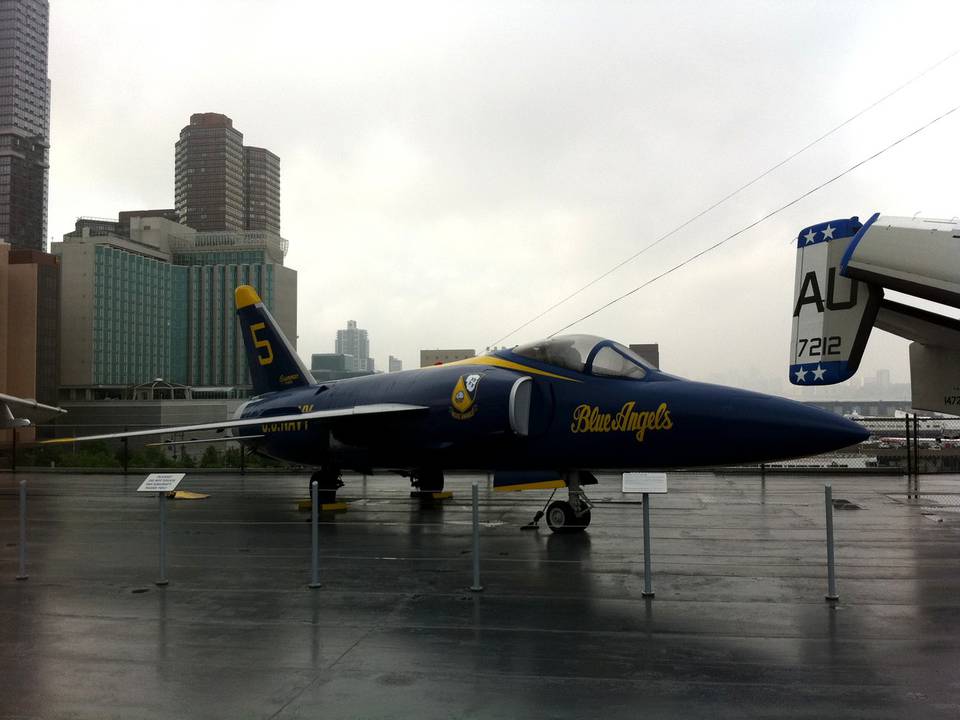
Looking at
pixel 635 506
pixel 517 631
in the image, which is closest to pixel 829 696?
pixel 517 631

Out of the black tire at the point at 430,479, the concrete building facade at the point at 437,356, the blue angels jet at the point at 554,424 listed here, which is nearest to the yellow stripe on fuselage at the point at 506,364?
the blue angels jet at the point at 554,424

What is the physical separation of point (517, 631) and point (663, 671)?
55.8 inches

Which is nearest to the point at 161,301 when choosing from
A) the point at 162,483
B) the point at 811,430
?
the point at 162,483

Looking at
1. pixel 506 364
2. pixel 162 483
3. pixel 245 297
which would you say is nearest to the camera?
pixel 162 483

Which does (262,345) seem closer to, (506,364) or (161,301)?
(506,364)

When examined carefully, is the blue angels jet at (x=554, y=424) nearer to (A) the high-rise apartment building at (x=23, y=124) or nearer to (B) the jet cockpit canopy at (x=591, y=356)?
(B) the jet cockpit canopy at (x=591, y=356)

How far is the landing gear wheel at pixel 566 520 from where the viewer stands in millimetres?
11109

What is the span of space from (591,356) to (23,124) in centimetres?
22701

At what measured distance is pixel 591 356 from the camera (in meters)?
10.9

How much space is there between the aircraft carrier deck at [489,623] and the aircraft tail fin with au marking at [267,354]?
19.2 ft

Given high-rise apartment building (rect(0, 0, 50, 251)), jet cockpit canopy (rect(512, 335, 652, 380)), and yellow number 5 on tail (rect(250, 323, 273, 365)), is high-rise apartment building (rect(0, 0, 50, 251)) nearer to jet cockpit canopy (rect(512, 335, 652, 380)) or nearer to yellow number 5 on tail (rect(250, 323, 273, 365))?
yellow number 5 on tail (rect(250, 323, 273, 365))

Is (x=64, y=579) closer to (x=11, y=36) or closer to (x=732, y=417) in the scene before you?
(x=732, y=417)

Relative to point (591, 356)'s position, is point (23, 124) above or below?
above

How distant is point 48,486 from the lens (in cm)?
2098
